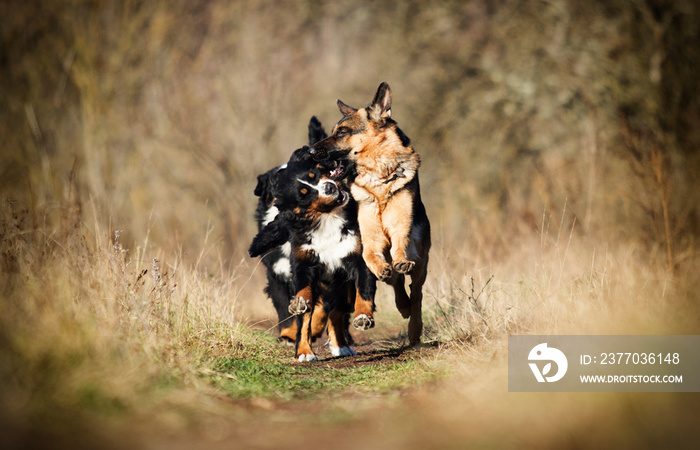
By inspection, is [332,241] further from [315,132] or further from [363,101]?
[363,101]

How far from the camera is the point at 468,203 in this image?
13.9 metres

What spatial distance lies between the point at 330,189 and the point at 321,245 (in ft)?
1.70

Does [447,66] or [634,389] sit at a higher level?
[447,66]

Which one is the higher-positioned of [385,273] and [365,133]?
[365,133]

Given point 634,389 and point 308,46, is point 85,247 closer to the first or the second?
point 634,389

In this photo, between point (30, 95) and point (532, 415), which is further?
point (30, 95)

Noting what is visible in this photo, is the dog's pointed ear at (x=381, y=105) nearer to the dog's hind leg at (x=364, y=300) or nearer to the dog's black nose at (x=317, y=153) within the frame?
the dog's black nose at (x=317, y=153)

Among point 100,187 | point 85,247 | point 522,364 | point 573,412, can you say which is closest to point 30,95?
point 100,187

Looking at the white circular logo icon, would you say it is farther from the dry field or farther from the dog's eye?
the dog's eye

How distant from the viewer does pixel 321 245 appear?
226 inches

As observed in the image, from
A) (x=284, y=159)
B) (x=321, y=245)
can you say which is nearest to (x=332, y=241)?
(x=321, y=245)

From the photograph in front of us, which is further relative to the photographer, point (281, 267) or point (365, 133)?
point (281, 267)

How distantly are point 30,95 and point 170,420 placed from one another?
26.5ft

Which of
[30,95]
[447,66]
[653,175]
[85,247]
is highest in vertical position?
[447,66]
